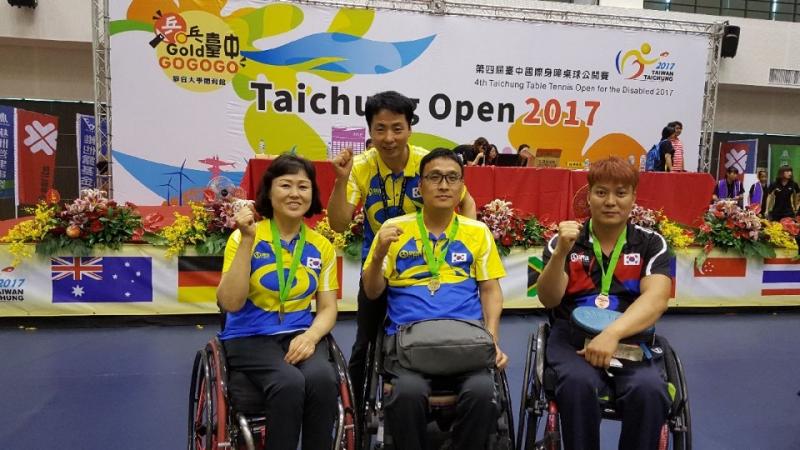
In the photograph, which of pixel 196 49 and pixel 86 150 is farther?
pixel 86 150

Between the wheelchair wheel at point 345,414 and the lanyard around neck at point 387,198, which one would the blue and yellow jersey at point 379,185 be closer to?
the lanyard around neck at point 387,198

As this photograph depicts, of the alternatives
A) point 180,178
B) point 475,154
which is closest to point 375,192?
point 475,154

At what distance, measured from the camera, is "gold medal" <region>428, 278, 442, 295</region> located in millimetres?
1756

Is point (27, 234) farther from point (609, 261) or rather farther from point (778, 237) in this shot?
point (778, 237)

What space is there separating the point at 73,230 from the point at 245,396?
8.60ft

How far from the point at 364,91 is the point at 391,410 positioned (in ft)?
19.1

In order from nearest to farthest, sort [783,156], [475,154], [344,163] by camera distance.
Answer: [344,163], [475,154], [783,156]

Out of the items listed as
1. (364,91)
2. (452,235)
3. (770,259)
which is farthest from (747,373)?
(364,91)

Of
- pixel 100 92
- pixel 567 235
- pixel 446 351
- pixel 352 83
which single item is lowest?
pixel 446 351

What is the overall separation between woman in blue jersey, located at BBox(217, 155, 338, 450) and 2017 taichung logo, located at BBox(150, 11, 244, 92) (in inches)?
208

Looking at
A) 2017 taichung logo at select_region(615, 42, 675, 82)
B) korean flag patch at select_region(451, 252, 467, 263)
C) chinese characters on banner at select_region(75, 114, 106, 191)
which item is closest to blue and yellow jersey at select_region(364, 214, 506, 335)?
korean flag patch at select_region(451, 252, 467, 263)

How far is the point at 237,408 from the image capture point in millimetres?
1506

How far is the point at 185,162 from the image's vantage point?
6.57 metres

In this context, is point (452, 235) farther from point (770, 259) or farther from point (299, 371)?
point (770, 259)
